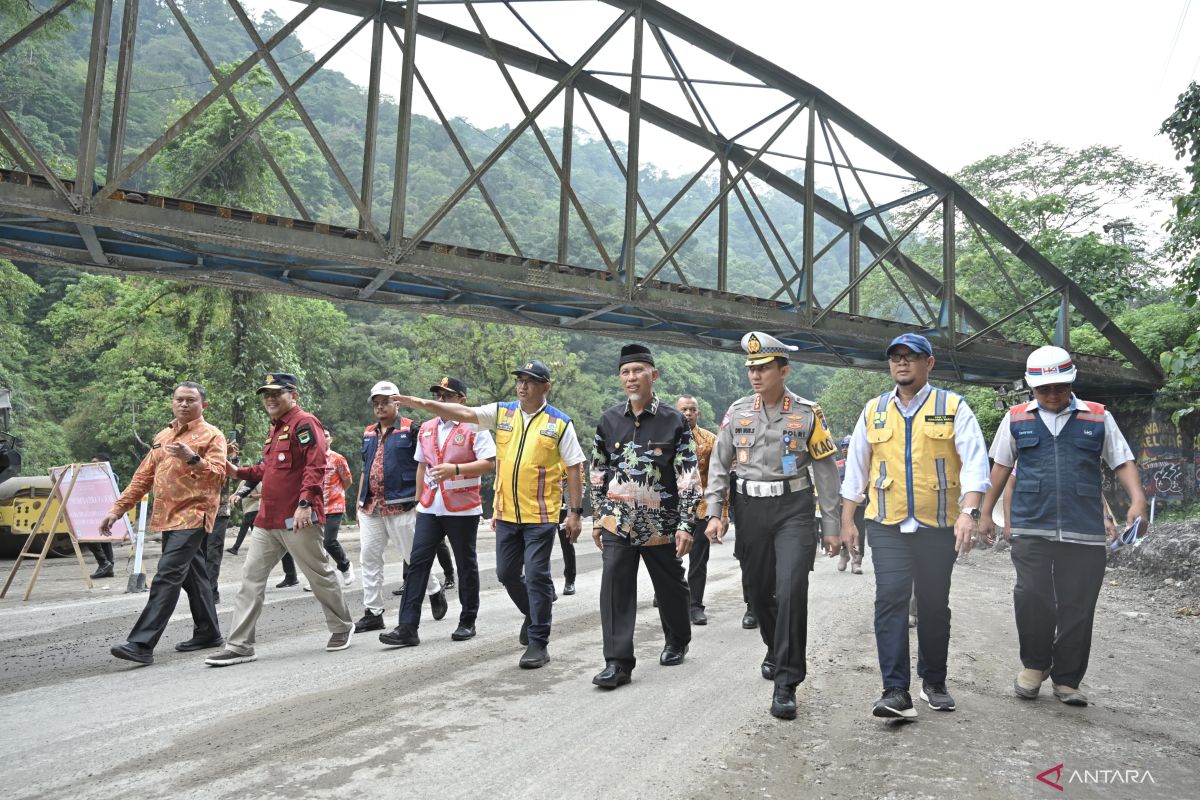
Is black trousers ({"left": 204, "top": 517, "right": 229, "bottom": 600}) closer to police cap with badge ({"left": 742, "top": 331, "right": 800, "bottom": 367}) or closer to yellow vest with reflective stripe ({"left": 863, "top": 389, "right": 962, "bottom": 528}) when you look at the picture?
police cap with badge ({"left": 742, "top": 331, "right": 800, "bottom": 367})

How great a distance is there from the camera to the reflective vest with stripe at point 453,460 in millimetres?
6926

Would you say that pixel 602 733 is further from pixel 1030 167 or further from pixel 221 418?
pixel 1030 167

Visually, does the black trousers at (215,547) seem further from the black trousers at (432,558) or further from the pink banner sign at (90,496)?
the pink banner sign at (90,496)

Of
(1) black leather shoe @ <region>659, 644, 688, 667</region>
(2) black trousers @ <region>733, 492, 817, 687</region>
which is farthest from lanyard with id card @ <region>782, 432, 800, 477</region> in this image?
(1) black leather shoe @ <region>659, 644, 688, 667</region>

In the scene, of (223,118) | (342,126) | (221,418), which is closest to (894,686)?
(221,418)

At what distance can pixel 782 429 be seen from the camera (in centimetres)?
507

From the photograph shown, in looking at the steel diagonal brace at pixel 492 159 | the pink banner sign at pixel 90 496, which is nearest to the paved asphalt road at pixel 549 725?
the pink banner sign at pixel 90 496

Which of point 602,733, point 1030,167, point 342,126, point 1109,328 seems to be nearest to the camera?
point 602,733

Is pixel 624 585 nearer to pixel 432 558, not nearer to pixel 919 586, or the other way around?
pixel 919 586

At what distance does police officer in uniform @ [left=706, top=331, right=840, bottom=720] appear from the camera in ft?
16.0

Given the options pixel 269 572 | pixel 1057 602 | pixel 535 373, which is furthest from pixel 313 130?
pixel 1057 602

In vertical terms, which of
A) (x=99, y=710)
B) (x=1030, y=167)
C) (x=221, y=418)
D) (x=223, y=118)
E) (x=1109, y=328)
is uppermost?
(x=1030, y=167)

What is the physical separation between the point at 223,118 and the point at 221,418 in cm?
810

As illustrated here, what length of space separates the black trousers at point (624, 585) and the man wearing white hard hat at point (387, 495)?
279 centimetres
